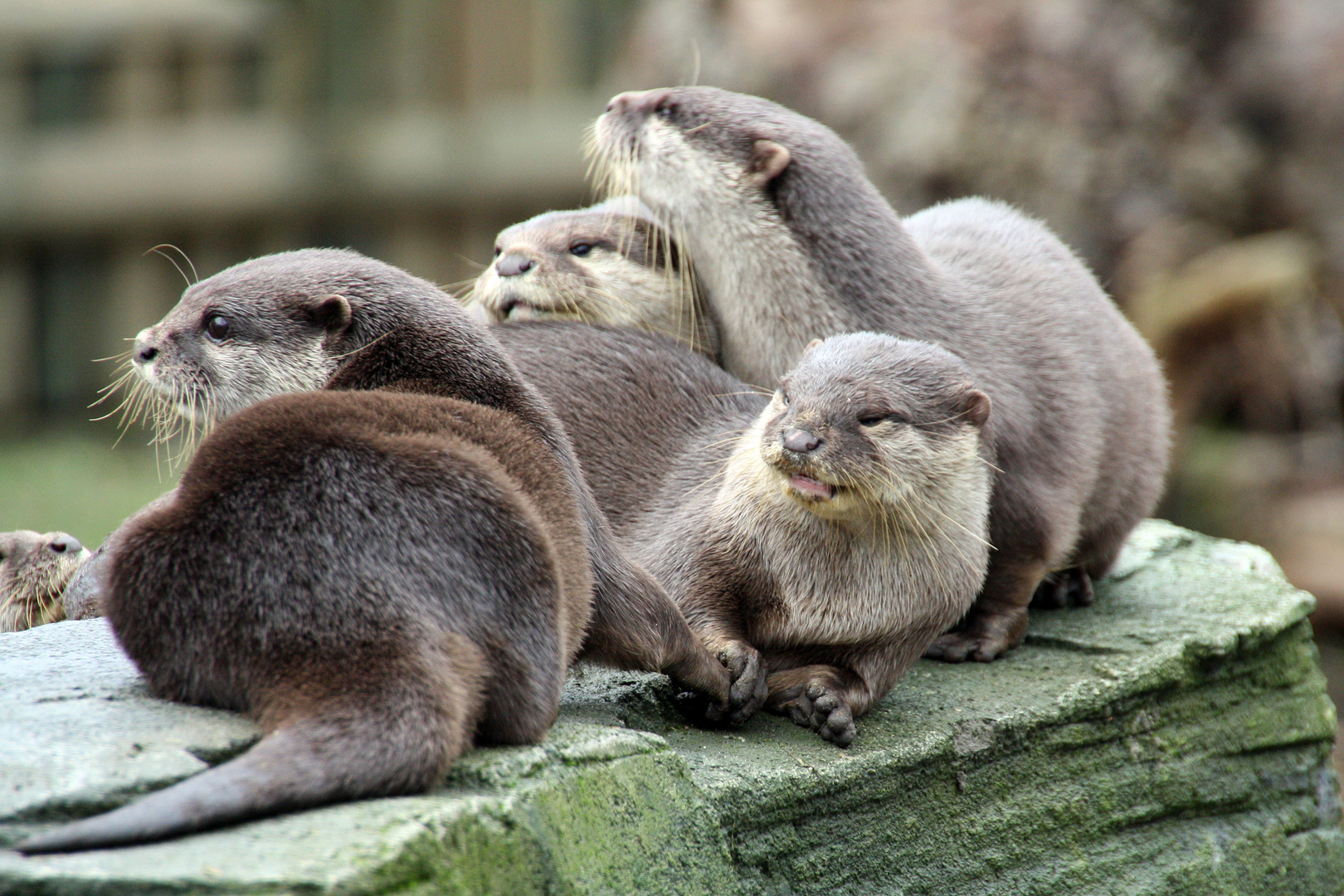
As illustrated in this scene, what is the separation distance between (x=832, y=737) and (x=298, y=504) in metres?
1.02

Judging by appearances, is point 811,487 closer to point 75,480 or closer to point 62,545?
point 62,545

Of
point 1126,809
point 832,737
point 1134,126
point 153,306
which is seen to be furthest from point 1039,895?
point 153,306

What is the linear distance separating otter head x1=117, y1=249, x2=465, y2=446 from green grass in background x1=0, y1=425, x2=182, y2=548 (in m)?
2.86

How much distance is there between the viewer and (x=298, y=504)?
1.89 m

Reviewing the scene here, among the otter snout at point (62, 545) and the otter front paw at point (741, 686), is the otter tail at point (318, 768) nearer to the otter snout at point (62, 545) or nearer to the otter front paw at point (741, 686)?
the otter front paw at point (741, 686)

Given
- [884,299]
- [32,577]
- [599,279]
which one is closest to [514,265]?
[599,279]

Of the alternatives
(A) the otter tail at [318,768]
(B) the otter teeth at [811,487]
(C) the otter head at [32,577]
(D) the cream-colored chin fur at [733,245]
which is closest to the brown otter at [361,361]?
(B) the otter teeth at [811,487]

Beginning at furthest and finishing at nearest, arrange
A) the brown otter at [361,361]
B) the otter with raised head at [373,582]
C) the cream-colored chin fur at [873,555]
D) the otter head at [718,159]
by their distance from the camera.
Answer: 1. the otter head at [718,159]
2. the cream-colored chin fur at [873,555]
3. the brown otter at [361,361]
4. the otter with raised head at [373,582]

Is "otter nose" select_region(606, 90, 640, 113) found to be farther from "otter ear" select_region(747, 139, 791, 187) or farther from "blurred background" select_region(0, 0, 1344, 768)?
"blurred background" select_region(0, 0, 1344, 768)

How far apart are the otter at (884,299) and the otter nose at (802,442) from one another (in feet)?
1.77

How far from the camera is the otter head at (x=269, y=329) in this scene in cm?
230

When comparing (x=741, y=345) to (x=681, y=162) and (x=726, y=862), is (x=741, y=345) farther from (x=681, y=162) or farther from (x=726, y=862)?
(x=726, y=862)

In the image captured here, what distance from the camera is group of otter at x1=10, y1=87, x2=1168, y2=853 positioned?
1.84 m

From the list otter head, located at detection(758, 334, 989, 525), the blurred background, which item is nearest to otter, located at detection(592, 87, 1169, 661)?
otter head, located at detection(758, 334, 989, 525)
